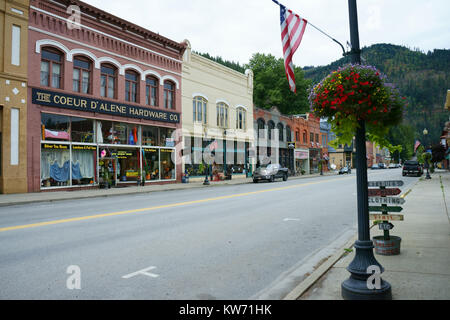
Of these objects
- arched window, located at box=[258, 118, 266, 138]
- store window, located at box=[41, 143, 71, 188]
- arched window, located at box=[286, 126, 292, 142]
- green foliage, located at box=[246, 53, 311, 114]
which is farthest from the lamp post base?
green foliage, located at box=[246, 53, 311, 114]

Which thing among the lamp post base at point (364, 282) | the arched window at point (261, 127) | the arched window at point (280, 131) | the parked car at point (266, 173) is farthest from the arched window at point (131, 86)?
the arched window at point (280, 131)

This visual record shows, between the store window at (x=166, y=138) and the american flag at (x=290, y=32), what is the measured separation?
798 inches

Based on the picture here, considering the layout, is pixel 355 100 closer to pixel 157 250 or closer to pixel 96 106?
pixel 157 250

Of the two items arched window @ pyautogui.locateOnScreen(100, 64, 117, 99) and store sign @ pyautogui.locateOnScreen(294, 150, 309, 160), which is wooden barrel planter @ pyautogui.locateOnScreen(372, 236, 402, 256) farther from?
store sign @ pyautogui.locateOnScreen(294, 150, 309, 160)

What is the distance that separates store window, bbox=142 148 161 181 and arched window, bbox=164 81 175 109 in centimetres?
435

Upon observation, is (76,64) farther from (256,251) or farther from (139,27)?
(256,251)

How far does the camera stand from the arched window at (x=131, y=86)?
25.1 m

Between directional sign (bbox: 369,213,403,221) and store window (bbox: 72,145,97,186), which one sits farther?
store window (bbox: 72,145,97,186)

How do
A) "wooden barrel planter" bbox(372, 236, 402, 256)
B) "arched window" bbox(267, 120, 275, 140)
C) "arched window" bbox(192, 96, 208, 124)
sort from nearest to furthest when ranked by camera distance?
"wooden barrel planter" bbox(372, 236, 402, 256), "arched window" bbox(192, 96, 208, 124), "arched window" bbox(267, 120, 275, 140)

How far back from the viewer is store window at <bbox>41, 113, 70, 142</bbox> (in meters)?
19.4

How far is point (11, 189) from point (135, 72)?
12312 millimetres

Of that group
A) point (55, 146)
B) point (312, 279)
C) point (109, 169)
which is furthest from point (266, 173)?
point (312, 279)

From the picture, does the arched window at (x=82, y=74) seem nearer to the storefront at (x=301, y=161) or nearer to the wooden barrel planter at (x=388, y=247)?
the wooden barrel planter at (x=388, y=247)

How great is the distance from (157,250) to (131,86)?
70.3 ft
